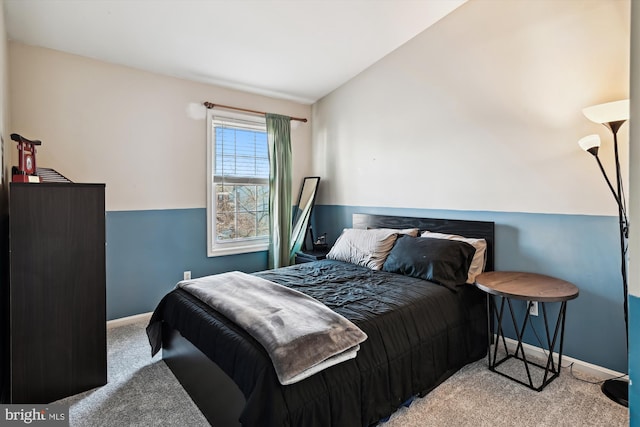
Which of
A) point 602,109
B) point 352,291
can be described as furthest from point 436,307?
point 602,109

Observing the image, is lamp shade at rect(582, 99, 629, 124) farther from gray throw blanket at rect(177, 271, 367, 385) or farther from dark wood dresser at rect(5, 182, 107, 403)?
dark wood dresser at rect(5, 182, 107, 403)

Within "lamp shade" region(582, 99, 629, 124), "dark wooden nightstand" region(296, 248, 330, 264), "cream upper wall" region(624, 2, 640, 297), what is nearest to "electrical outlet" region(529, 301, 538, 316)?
"lamp shade" region(582, 99, 629, 124)

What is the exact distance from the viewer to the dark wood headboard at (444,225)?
8.89 ft

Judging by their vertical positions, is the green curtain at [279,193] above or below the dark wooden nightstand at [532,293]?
above

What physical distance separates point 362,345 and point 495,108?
216 centimetres

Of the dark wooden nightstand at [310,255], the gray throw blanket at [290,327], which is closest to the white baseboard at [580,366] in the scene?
the gray throw blanket at [290,327]

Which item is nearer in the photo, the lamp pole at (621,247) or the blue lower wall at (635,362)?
the blue lower wall at (635,362)

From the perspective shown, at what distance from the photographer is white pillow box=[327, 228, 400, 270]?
295cm

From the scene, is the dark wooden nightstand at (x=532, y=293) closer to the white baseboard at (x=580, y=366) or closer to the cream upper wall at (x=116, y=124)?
the white baseboard at (x=580, y=366)

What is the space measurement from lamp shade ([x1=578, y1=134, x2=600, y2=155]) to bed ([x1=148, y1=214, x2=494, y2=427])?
88 centimetres

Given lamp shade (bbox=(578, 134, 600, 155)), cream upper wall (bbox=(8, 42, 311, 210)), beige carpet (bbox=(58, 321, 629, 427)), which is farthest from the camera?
cream upper wall (bbox=(8, 42, 311, 210))

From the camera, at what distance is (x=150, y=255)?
3.27 metres

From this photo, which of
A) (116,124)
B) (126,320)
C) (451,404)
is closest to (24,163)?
(116,124)

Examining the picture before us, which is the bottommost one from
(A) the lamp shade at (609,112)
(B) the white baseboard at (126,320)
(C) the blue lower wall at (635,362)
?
(B) the white baseboard at (126,320)
